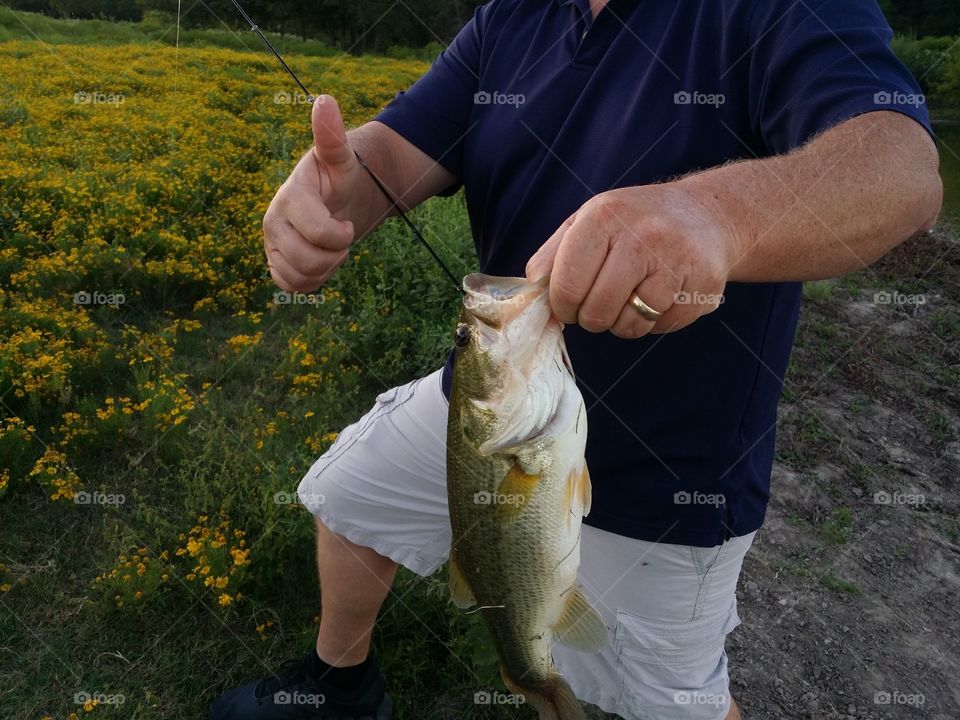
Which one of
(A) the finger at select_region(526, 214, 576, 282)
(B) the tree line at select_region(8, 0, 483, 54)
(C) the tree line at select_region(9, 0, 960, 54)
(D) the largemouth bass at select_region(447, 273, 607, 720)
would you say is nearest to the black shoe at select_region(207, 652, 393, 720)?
(D) the largemouth bass at select_region(447, 273, 607, 720)

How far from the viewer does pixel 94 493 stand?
13.2 ft

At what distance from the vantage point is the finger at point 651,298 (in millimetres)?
1228

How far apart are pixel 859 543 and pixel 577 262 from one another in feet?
12.2

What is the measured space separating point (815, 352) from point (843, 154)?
5.36m

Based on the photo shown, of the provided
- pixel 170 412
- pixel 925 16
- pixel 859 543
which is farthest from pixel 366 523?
pixel 925 16

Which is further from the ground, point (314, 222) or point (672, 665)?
point (314, 222)

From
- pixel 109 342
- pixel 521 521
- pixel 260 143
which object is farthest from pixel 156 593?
pixel 260 143

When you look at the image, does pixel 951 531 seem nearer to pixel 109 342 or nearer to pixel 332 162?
pixel 332 162

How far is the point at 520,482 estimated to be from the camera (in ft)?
5.55

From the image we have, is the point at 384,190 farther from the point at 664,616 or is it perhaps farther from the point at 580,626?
the point at 664,616

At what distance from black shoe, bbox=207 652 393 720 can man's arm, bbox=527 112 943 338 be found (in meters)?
2.01

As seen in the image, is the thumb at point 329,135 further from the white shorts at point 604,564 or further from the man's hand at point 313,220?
the white shorts at point 604,564

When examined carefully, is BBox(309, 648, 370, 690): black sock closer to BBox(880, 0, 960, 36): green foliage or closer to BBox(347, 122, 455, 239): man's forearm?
BBox(347, 122, 455, 239): man's forearm

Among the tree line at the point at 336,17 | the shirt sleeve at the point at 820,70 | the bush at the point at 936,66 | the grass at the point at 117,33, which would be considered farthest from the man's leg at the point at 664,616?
the tree line at the point at 336,17
